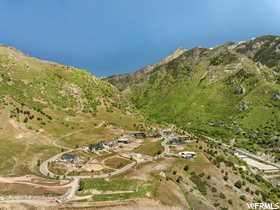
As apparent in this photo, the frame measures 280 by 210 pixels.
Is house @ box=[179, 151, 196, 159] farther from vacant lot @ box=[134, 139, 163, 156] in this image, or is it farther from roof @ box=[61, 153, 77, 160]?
roof @ box=[61, 153, 77, 160]

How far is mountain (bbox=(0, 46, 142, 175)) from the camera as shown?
95875 millimetres

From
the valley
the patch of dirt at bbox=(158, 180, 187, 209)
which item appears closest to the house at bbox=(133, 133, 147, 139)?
the valley

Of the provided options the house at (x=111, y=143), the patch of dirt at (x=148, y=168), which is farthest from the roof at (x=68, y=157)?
the patch of dirt at (x=148, y=168)

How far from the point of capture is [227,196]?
246 ft

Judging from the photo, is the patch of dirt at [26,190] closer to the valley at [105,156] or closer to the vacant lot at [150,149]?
the valley at [105,156]

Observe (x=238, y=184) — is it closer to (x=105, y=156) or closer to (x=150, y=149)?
(x=150, y=149)

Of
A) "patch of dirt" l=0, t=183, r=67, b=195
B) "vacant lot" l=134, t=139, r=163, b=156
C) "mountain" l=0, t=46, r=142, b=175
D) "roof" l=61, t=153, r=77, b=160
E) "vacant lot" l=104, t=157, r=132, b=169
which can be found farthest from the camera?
"vacant lot" l=134, t=139, r=163, b=156

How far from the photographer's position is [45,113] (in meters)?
138

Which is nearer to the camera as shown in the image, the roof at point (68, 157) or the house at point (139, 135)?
the roof at point (68, 157)

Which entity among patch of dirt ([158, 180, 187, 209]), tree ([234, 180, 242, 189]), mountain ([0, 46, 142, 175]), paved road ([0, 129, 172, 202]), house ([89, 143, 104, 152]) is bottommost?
tree ([234, 180, 242, 189])

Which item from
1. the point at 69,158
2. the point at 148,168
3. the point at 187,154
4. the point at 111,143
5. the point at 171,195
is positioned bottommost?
the point at 171,195

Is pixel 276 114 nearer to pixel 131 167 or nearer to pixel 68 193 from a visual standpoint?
pixel 131 167

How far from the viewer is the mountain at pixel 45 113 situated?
95.9 m

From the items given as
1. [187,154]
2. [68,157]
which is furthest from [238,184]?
[68,157]
